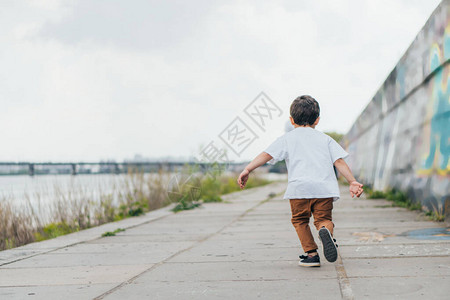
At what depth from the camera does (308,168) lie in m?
4.02

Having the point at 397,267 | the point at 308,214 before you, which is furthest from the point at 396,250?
the point at 308,214

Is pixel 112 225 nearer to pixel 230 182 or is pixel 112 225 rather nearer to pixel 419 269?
pixel 419 269

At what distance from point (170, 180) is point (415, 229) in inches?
272

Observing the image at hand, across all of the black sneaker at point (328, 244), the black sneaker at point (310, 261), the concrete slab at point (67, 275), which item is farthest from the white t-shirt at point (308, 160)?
the concrete slab at point (67, 275)

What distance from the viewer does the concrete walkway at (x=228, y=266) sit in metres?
3.28

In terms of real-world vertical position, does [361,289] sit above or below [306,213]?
below

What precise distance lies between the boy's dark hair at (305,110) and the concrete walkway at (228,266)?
3.54ft

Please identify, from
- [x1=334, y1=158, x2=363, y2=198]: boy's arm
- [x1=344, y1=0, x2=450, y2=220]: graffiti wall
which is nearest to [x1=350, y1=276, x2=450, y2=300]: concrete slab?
[x1=334, y1=158, x2=363, y2=198]: boy's arm

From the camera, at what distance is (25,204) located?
8.70 m

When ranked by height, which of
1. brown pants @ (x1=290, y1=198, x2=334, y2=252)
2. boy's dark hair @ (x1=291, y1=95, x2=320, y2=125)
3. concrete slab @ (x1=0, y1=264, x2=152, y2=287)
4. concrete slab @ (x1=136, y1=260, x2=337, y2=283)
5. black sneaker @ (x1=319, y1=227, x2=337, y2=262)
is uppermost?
boy's dark hair @ (x1=291, y1=95, x2=320, y2=125)

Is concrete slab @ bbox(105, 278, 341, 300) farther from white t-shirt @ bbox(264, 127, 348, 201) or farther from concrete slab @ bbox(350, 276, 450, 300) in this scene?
white t-shirt @ bbox(264, 127, 348, 201)

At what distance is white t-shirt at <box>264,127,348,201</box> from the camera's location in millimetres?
3965

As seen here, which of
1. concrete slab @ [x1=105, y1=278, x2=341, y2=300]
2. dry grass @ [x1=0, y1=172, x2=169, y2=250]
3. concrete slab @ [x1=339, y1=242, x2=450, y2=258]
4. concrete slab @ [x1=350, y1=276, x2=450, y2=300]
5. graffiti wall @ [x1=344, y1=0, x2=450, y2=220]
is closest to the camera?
concrete slab @ [x1=350, y1=276, x2=450, y2=300]

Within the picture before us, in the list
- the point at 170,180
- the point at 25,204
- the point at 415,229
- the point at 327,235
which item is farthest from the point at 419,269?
the point at 170,180
